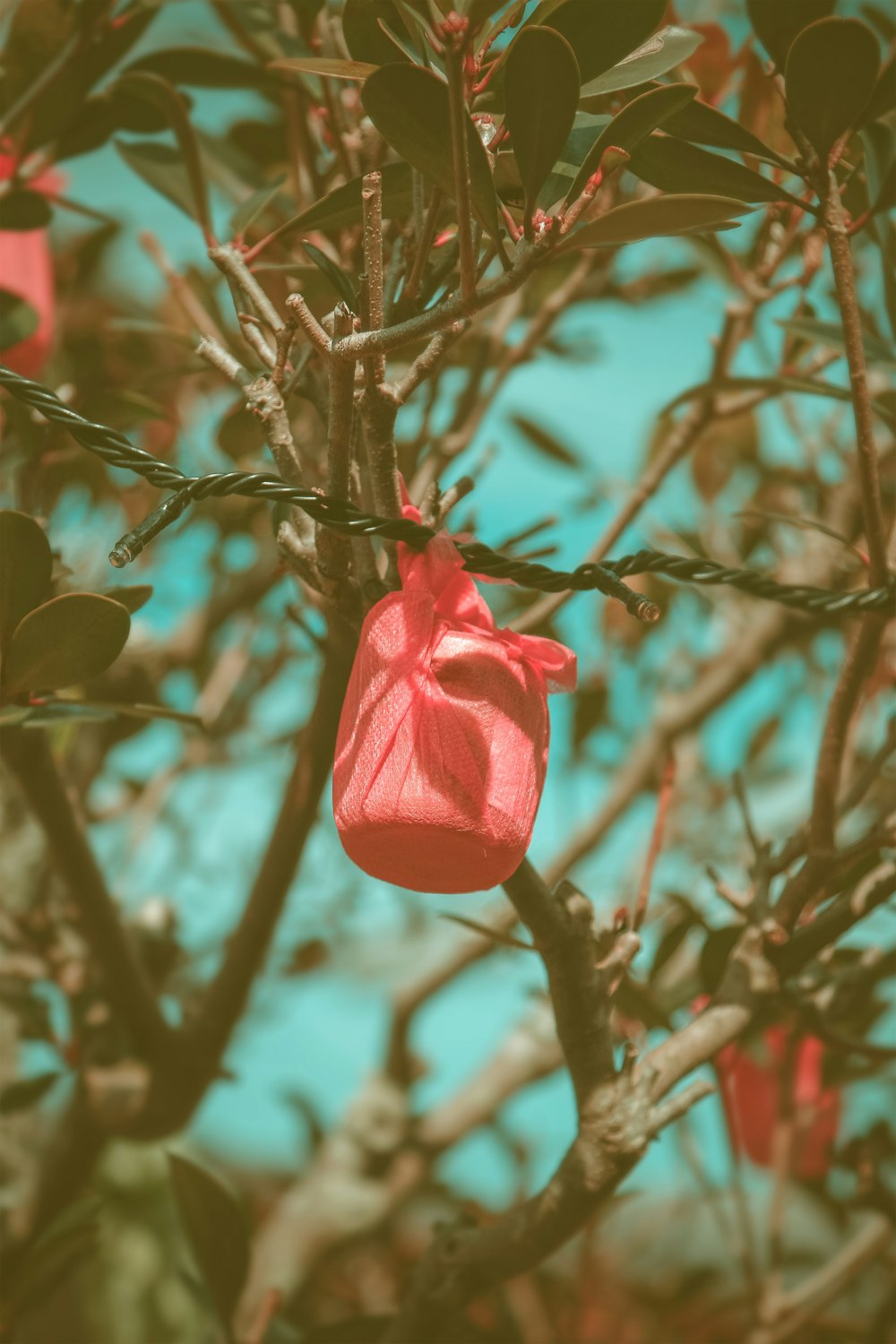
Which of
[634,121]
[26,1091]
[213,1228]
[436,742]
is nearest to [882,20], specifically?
[634,121]

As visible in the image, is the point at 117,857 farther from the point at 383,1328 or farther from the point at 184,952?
the point at 383,1328

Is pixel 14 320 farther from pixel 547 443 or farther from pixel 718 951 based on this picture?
pixel 547 443

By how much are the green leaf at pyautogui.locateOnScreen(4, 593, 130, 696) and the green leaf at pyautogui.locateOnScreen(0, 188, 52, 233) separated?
46 cm

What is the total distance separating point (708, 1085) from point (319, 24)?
0.90 metres

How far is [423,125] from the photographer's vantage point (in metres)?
0.58

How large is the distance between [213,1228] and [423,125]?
A: 2.84ft

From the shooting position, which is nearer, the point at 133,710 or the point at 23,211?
the point at 133,710

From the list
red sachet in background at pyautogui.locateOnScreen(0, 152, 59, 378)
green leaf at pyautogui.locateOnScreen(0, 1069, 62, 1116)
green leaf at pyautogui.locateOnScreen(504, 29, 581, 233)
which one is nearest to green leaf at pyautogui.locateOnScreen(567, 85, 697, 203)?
green leaf at pyautogui.locateOnScreen(504, 29, 581, 233)

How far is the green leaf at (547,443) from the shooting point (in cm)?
175

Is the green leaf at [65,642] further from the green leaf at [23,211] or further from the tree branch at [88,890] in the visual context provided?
the green leaf at [23,211]

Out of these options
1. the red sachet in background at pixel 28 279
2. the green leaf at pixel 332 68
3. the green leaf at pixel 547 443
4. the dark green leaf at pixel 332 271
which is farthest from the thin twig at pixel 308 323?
the green leaf at pixel 547 443

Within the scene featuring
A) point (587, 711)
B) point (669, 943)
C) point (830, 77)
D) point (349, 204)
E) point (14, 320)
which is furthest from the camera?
point (587, 711)

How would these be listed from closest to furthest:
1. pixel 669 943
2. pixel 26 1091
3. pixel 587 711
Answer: pixel 669 943, pixel 26 1091, pixel 587 711

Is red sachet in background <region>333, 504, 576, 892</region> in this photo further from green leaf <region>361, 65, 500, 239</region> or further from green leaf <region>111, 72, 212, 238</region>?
green leaf <region>111, 72, 212, 238</region>
